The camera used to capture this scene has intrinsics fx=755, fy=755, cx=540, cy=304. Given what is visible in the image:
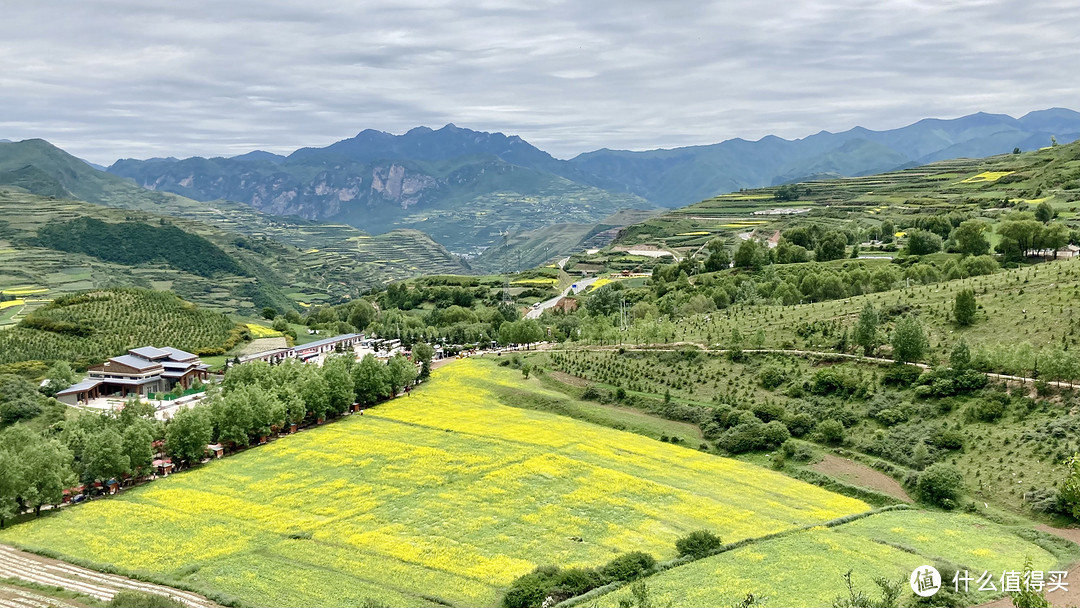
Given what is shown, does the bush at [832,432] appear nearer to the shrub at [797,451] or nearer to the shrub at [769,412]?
the shrub at [797,451]

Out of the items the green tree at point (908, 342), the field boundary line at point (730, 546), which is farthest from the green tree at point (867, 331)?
the field boundary line at point (730, 546)

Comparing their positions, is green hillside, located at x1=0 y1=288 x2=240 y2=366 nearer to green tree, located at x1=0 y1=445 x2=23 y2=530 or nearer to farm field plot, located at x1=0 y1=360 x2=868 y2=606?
green tree, located at x1=0 y1=445 x2=23 y2=530

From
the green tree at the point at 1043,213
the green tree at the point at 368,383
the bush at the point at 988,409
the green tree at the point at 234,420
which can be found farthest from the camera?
the green tree at the point at 1043,213

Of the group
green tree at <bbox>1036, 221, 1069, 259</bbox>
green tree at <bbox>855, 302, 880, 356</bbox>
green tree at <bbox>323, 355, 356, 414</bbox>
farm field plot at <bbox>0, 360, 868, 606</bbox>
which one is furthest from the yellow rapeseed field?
green tree at <bbox>1036, 221, 1069, 259</bbox>

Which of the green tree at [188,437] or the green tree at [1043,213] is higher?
the green tree at [1043,213]

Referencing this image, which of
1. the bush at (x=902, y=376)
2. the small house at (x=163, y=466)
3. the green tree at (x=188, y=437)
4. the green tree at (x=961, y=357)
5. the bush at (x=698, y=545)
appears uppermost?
the green tree at (x=961, y=357)
